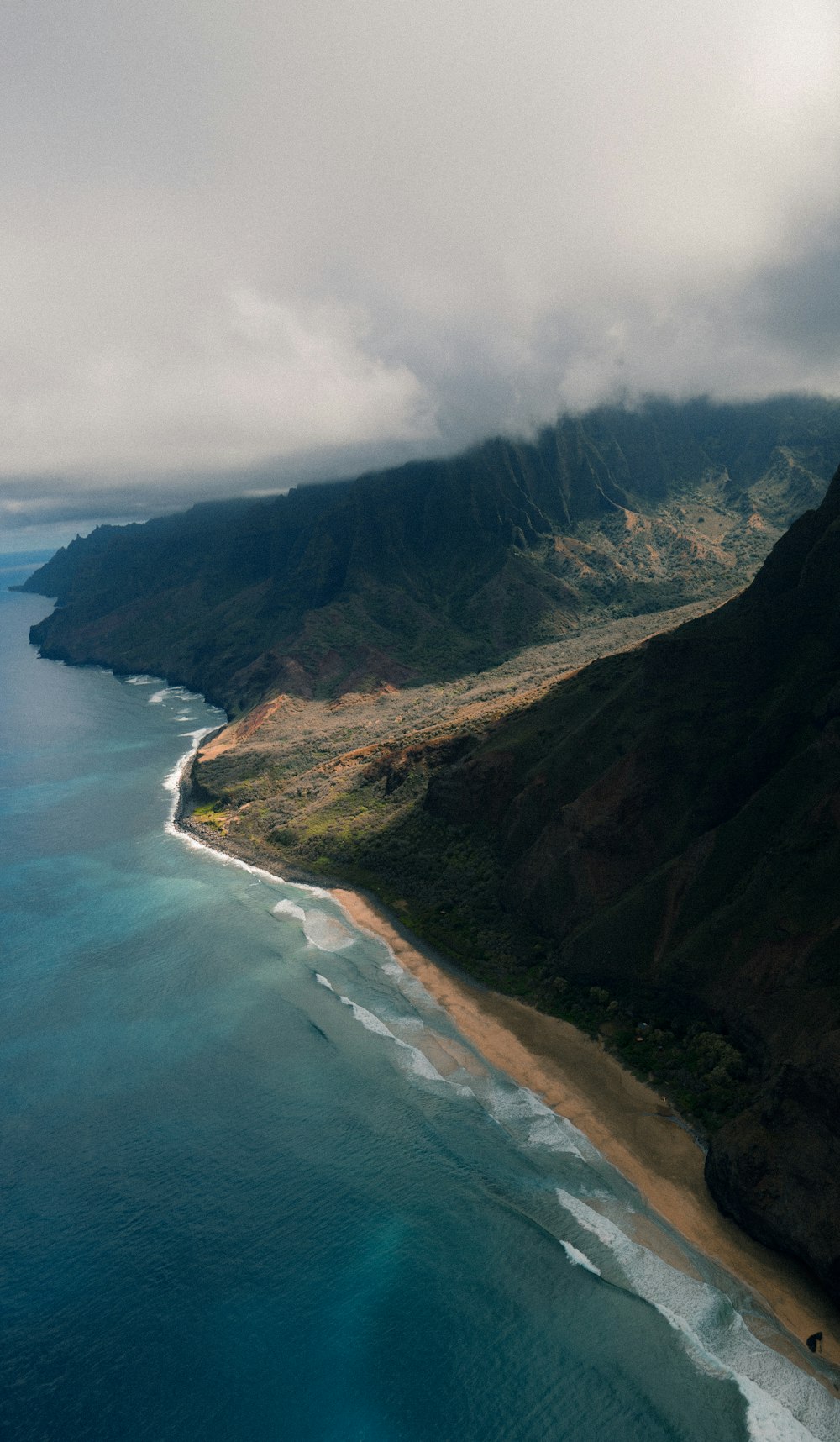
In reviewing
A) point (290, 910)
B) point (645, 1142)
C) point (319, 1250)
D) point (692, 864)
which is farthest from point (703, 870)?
point (290, 910)

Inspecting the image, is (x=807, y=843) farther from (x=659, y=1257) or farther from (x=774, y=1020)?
(x=659, y=1257)

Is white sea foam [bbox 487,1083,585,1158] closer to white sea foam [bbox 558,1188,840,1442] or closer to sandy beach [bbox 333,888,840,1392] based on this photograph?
sandy beach [bbox 333,888,840,1392]

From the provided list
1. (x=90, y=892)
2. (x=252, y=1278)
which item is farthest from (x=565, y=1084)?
(x=90, y=892)

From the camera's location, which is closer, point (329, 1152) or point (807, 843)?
point (329, 1152)

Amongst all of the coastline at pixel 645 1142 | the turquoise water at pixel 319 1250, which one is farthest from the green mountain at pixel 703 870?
the turquoise water at pixel 319 1250

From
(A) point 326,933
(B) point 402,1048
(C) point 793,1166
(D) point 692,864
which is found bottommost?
(B) point 402,1048

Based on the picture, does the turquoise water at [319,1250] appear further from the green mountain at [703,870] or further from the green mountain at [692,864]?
the green mountain at [703,870]

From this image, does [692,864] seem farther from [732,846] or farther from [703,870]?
[732,846]

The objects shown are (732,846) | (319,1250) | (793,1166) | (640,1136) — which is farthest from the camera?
(732,846)
